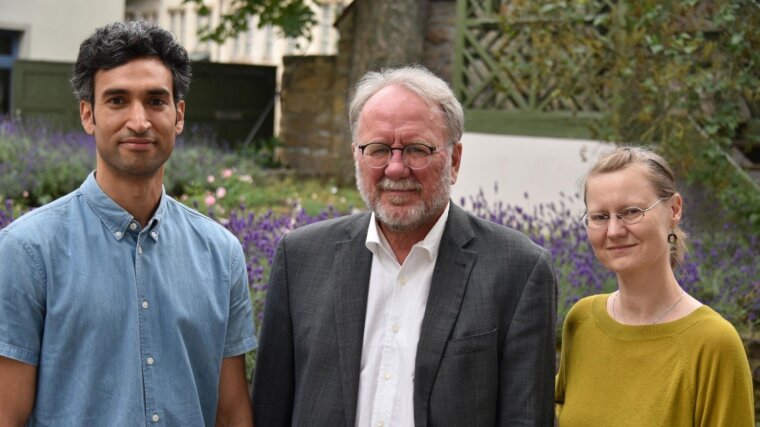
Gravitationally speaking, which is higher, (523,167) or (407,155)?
(407,155)

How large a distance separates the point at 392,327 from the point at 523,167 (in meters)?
8.62

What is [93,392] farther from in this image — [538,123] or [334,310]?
[538,123]

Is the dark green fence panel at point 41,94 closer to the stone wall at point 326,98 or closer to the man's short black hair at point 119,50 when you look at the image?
the stone wall at point 326,98

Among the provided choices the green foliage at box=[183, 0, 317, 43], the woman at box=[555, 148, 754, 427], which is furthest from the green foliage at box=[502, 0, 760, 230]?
the green foliage at box=[183, 0, 317, 43]

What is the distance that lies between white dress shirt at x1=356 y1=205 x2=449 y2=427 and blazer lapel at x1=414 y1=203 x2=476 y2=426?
0.09 feet

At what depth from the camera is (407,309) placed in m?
3.18

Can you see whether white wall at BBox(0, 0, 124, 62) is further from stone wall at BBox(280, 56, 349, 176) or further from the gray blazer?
the gray blazer

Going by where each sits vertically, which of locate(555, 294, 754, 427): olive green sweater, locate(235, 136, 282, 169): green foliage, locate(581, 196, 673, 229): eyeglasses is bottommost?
locate(235, 136, 282, 169): green foliage

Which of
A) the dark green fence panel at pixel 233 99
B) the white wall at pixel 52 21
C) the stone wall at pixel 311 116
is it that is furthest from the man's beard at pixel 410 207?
the white wall at pixel 52 21

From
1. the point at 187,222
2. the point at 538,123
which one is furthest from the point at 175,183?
the point at 187,222

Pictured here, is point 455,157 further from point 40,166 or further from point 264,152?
point 264,152

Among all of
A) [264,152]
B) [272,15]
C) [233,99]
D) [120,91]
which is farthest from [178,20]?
[120,91]

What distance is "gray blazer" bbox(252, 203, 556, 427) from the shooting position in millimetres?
3057

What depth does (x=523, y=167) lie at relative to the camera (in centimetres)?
1162
